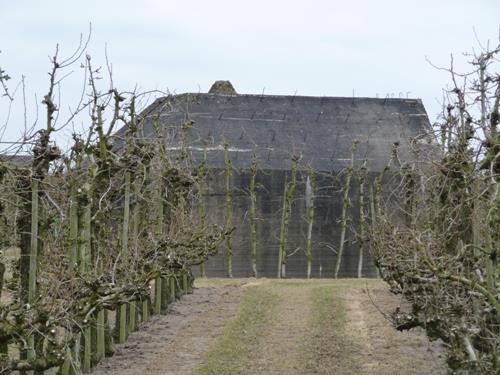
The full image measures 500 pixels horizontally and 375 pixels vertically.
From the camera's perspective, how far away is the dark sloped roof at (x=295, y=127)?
32.9 m

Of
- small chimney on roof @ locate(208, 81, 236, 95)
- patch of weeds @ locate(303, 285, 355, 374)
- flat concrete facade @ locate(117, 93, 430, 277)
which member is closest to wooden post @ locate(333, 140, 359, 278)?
flat concrete facade @ locate(117, 93, 430, 277)

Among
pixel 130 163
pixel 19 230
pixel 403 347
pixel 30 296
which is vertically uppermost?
pixel 130 163

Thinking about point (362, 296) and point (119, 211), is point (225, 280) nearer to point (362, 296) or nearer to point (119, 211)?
point (362, 296)

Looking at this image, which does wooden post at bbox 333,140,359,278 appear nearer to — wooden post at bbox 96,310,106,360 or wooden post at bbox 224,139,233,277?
wooden post at bbox 224,139,233,277

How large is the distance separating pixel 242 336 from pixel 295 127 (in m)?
17.3

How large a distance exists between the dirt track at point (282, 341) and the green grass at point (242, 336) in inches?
0.6

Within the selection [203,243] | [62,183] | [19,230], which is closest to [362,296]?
[203,243]

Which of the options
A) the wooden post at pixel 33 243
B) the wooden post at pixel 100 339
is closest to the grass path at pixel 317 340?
the wooden post at pixel 100 339

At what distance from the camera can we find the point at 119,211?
21.9 m

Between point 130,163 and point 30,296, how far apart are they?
4887 millimetres

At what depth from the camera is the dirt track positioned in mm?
14992

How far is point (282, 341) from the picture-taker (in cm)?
1752

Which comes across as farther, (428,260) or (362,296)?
(362,296)

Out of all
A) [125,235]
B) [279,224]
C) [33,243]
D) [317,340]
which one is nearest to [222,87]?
[279,224]
